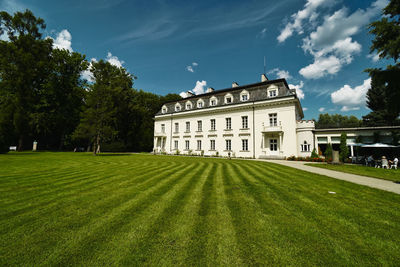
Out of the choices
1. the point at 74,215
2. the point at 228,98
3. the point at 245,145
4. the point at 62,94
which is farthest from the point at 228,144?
the point at 62,94

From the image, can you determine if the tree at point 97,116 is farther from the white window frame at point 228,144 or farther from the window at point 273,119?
the window at point 273,119

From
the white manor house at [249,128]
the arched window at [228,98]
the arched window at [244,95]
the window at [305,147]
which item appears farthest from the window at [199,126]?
the window at [305,147]

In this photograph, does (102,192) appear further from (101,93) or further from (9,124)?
(9,124)

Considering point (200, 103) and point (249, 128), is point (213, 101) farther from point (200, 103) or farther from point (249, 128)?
point (249, 128)

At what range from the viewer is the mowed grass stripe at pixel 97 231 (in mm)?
2254

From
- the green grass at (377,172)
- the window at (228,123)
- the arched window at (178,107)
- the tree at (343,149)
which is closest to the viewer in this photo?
the green grass at (377,172)

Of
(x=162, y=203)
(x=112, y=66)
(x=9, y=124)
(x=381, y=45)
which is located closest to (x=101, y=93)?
(x=112, y=66)

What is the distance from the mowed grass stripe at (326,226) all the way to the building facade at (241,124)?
19.7m

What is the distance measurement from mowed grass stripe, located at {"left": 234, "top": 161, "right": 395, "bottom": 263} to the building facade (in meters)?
19.7

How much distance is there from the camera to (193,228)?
3094 millimetres

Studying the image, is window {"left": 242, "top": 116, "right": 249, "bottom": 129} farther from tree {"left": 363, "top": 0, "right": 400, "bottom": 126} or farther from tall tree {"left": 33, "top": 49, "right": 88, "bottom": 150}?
tall tree {"left": 33, "top": 49, "right": 88, "bottom": 150}

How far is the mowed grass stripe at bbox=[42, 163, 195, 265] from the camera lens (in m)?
2.25

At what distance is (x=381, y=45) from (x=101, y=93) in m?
32.3

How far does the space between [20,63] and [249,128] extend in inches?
1430
